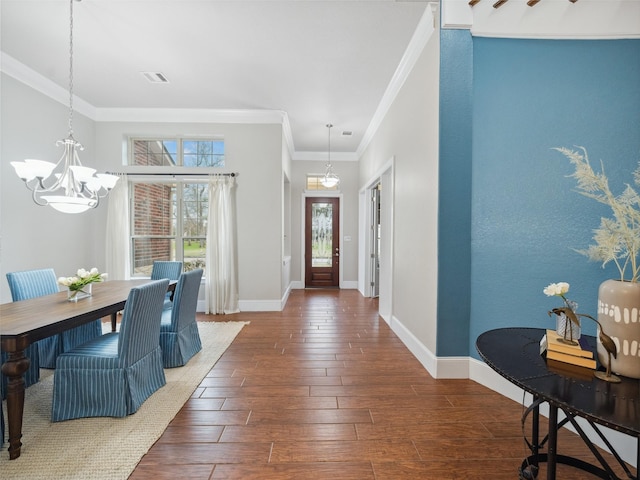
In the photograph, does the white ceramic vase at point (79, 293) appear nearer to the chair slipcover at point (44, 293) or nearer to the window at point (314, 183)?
the chair slipcover at point (44, 293)

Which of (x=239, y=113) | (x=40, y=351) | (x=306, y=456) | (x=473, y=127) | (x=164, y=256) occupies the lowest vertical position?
(x=306, y=456)

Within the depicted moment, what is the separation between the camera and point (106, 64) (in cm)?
367

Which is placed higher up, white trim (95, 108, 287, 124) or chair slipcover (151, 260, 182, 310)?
white trim (95, 108, 287, 124)

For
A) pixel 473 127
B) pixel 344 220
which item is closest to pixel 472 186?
pixel 473 127

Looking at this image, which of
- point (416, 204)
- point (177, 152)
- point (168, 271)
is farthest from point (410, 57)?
point (177, 152)

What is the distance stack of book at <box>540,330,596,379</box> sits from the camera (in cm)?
127

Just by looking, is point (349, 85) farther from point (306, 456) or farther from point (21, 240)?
point (21, 240)

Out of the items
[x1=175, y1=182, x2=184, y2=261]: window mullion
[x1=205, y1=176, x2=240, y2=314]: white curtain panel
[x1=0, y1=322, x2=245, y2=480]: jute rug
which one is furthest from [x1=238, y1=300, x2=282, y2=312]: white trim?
[x1=0, y1=322, x2=245, y2=480]: jute rug

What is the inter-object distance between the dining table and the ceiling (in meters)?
2.58

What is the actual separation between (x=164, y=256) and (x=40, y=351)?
8.15 feet

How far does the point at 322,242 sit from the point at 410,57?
4685 millimetres

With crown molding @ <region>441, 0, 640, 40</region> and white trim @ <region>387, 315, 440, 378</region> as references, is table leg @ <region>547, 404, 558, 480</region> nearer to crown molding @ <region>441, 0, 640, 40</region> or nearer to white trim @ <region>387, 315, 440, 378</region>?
white trim @ <region>387, 315, 440, 378</region>

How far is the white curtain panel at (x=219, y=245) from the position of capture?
496 cm

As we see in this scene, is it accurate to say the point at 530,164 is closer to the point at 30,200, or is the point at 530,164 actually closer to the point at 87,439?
the point at 87,439
